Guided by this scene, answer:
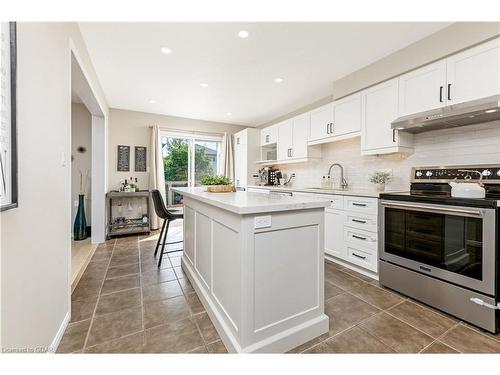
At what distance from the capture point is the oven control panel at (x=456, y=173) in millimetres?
1912

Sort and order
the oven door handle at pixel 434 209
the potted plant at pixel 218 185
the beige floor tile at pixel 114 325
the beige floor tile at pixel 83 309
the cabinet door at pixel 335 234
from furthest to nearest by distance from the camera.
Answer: the cabinet door at pixel 335 234 < the potted plant at pixel 218 185 < the beige floor tile at pixel 83 309 < the oven door handle at pixel 434 209 < the beige floor tile at pixel 114 325

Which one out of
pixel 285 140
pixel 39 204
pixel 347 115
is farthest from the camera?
pixel 285 140

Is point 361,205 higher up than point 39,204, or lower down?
lower down

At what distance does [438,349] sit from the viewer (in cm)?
141

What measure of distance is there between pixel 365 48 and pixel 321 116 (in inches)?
45.4

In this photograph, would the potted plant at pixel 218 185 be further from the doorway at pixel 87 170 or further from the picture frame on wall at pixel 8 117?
the doorway at pixel 87 170

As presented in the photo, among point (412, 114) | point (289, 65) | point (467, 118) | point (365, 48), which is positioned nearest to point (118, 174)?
point (289, 65)

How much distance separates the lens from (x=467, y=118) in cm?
191

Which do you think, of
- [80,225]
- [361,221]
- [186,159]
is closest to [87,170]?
[80,225]

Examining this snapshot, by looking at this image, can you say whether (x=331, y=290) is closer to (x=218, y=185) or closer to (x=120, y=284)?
(x=218, y=185)

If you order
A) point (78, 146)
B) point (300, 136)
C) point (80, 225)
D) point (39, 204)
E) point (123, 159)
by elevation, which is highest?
point (300, 136)

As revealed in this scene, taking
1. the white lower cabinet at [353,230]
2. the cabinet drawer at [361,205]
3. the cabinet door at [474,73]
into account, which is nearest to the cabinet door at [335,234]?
the white lower cabinet at [353,230]

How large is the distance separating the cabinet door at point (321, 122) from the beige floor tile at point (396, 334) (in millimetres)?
2485

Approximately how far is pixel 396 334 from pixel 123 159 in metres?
5.08
